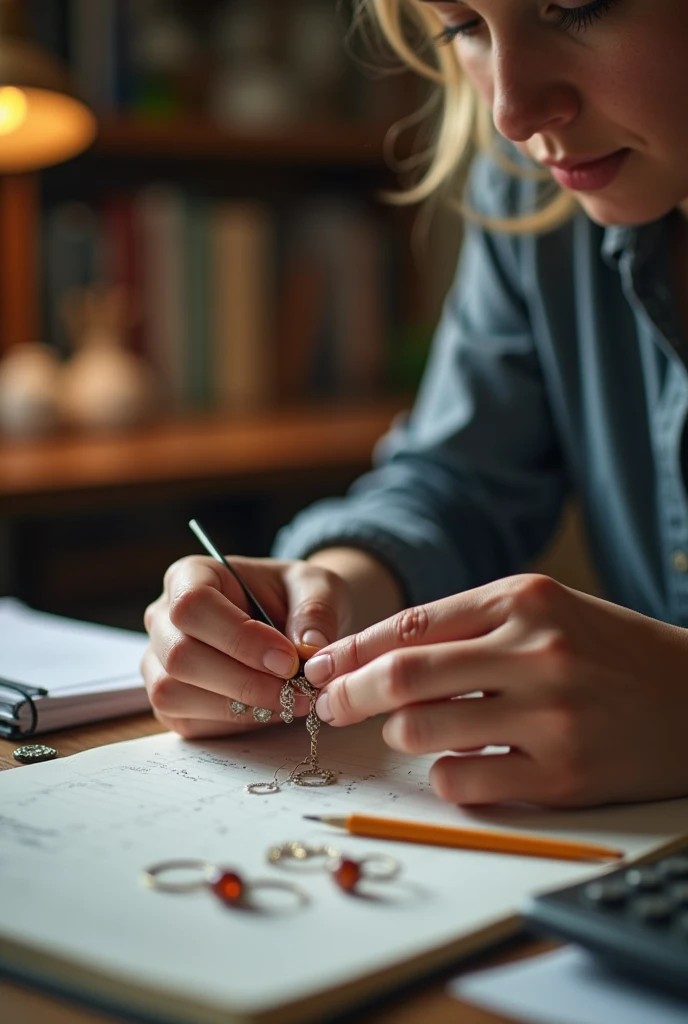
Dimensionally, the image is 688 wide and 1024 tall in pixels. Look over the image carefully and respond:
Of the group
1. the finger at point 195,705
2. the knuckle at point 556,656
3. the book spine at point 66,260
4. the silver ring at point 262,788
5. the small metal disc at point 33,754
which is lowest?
the small metal disc at point 33,754

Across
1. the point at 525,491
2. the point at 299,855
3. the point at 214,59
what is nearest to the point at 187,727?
the point at 299,855

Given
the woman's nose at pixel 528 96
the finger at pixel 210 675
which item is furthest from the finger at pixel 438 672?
the woman's nose at pixel 528 96

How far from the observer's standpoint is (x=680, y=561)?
1.03 meters

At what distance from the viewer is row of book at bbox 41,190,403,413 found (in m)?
2.00

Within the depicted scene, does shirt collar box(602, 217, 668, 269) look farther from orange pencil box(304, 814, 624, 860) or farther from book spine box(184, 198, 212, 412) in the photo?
book spine box(184, 198, 212, 412)

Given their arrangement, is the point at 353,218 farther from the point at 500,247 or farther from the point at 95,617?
the point at 500,247

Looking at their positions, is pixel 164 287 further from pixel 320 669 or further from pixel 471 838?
pixel 471 838

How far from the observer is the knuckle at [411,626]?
60 cm

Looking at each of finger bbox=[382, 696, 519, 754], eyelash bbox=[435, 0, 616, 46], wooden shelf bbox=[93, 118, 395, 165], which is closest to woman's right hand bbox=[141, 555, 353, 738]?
finger bbox=[382, 696, 519, 754]

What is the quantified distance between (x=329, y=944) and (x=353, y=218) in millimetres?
1936

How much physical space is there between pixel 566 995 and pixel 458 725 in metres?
0.18

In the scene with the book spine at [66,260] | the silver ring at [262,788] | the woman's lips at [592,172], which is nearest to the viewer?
the silver ring at [262,788]

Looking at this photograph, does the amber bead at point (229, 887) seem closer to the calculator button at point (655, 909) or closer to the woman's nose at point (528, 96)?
the calculator button at point (655, 909)

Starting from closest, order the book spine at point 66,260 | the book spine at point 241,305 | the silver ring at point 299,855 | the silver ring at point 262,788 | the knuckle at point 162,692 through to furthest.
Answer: the silver ring at point 299,855, the silver ring at point 262,788, the knuckle at point 162,692, the book spine at point 66,260, the book spine at point 241,305
